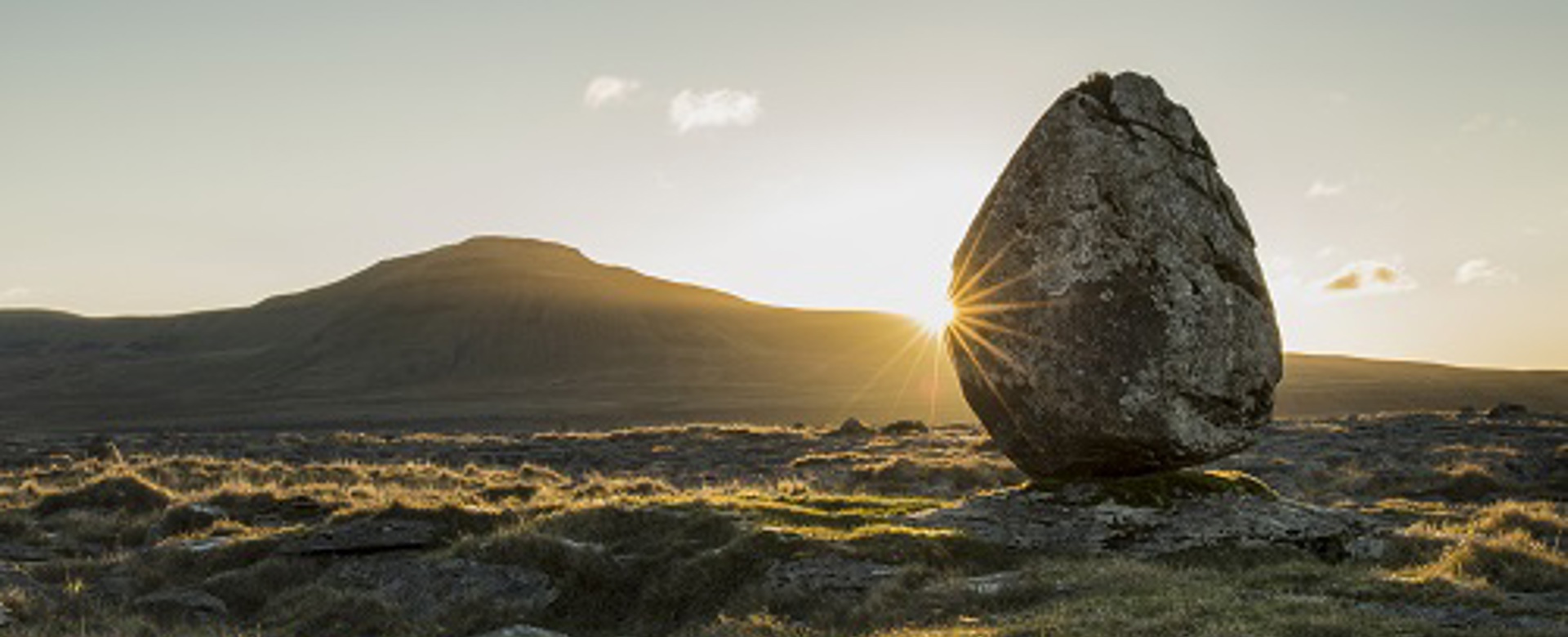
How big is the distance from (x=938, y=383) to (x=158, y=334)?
434 ft

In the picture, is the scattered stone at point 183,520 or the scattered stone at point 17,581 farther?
the scattered stone at point 183,520

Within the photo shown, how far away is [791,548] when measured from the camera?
52.9 ft

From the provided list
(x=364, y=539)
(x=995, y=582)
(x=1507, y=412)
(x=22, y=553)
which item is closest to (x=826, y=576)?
(x=995, y=582)

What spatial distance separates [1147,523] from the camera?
55.6ft

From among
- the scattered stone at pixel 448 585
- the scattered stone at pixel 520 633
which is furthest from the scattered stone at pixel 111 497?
the scattered stone at pixel 520 633

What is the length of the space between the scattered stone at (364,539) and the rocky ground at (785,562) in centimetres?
5

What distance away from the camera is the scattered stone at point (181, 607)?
50.2 ft

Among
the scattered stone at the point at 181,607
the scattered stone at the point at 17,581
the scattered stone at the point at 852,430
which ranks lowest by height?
the scattered stone at the point at 181,607

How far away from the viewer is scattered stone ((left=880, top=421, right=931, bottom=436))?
2124 inches

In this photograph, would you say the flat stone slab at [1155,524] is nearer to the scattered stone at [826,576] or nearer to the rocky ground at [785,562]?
the rocky ground at [785,562]

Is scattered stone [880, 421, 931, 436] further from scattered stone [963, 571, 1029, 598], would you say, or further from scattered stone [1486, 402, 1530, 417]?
scattered stone [963, 571, 1029, 598]

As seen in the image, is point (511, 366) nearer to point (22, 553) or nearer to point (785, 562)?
point (22, 553)

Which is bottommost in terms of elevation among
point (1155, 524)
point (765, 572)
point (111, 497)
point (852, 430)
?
point (111, 497)

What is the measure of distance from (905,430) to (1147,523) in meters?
38.3
